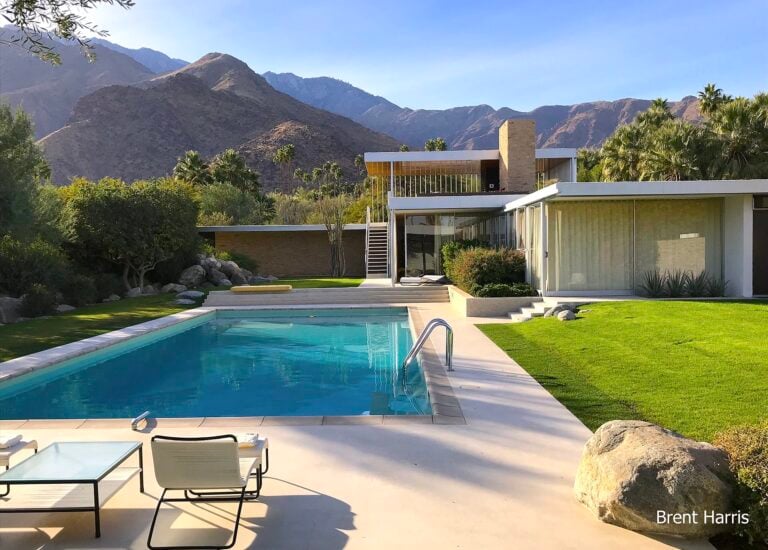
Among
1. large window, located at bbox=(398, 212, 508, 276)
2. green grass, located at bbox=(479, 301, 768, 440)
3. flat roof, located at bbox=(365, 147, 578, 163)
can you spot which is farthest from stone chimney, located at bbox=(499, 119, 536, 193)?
green grass, located at bbox=(479, 301, 768, 440)

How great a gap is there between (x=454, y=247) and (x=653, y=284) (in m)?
7.70

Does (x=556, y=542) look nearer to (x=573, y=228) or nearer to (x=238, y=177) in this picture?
(x=573, y=228)

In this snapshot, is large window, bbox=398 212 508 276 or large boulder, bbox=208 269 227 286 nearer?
large window, bbox=398 212 508 276

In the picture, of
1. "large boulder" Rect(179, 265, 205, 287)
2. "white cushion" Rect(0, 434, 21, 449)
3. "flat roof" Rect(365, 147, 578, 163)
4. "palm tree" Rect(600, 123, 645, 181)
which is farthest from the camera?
"palm tree" Rect(600, 123, 645, 181)

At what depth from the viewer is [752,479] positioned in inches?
130

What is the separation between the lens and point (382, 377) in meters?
9.56

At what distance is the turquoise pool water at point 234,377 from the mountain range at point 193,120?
1555 inches

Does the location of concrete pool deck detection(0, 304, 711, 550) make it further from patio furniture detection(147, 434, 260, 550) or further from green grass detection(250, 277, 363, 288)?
green grass detection(250, 277, 363, 288)

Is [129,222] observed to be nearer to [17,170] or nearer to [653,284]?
[17,170]

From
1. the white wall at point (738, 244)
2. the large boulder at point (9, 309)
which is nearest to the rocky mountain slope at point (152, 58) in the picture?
the large boulder at point (9, 309)

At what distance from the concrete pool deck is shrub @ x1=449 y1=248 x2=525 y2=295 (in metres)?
9.86

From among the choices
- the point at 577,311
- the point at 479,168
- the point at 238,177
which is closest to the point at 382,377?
the point at 577,311

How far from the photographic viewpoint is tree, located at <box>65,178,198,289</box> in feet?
68.3

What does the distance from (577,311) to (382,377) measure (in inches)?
216
